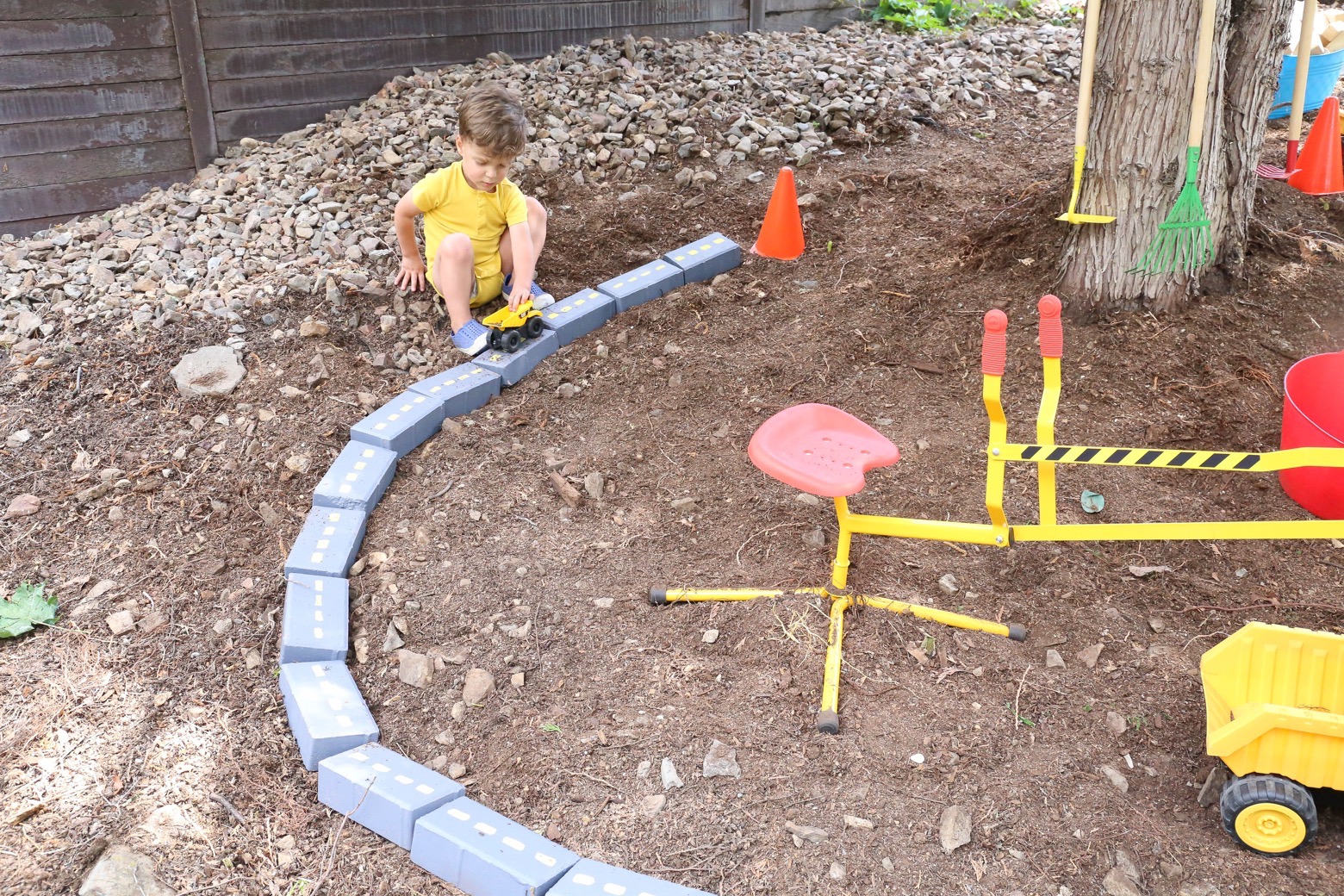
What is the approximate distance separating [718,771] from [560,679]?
0.51 m

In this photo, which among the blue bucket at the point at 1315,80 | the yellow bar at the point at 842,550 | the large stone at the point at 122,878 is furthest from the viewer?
the blue bucket at the point at 1315,80

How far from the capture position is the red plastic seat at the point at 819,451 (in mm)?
2400

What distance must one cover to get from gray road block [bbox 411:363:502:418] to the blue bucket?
4.61m

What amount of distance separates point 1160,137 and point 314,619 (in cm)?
309

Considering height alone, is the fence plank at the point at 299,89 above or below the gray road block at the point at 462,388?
above

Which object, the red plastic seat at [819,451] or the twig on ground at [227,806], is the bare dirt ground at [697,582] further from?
the red plastic seat at [819,451]

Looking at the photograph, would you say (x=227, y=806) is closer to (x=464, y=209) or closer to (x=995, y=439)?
(x=995, y=439)

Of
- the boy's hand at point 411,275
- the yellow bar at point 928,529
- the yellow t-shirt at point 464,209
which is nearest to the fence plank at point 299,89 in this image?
the boy's hand at point 411,275

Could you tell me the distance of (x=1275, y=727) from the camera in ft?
6.53

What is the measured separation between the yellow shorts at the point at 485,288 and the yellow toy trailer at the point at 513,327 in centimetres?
26

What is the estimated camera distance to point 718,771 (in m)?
2.34

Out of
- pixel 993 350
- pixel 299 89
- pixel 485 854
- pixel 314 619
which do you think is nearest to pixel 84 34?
pixel 299 89

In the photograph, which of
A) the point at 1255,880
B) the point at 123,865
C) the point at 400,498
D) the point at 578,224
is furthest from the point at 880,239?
the point at 123,865

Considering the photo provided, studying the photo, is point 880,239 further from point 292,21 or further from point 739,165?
point 292,21
